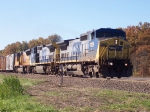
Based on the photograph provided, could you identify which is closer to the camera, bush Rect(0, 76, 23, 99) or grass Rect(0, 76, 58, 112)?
grass Rect(0, 76, 58, 112)

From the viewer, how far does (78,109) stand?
6910 millimetres

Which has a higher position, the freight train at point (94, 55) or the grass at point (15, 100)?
the freight train at point (94, 55)

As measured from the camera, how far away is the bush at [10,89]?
32.9 ft

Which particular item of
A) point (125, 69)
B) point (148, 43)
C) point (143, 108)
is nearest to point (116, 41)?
point (125, 69)

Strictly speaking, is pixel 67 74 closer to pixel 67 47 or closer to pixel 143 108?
pixel 67 47

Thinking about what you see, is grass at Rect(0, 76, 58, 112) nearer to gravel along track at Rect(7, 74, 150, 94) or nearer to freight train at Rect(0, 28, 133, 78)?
gravel along track at Rect(7, 74, 150, 94)

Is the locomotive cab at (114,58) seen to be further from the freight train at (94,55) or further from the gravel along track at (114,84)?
the gravel along track at (114,84)

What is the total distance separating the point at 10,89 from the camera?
422 inches

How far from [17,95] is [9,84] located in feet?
4.12

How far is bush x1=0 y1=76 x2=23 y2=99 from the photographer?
10040 millimetres

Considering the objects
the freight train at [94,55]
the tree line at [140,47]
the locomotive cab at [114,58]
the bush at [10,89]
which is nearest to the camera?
the bush at [10,89]

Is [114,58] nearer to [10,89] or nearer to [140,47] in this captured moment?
[10,89]

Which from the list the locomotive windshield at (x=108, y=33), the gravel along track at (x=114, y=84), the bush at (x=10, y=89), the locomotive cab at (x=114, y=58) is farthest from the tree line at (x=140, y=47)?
the bush at (x=10, y=89)

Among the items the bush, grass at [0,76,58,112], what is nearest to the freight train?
the bush
